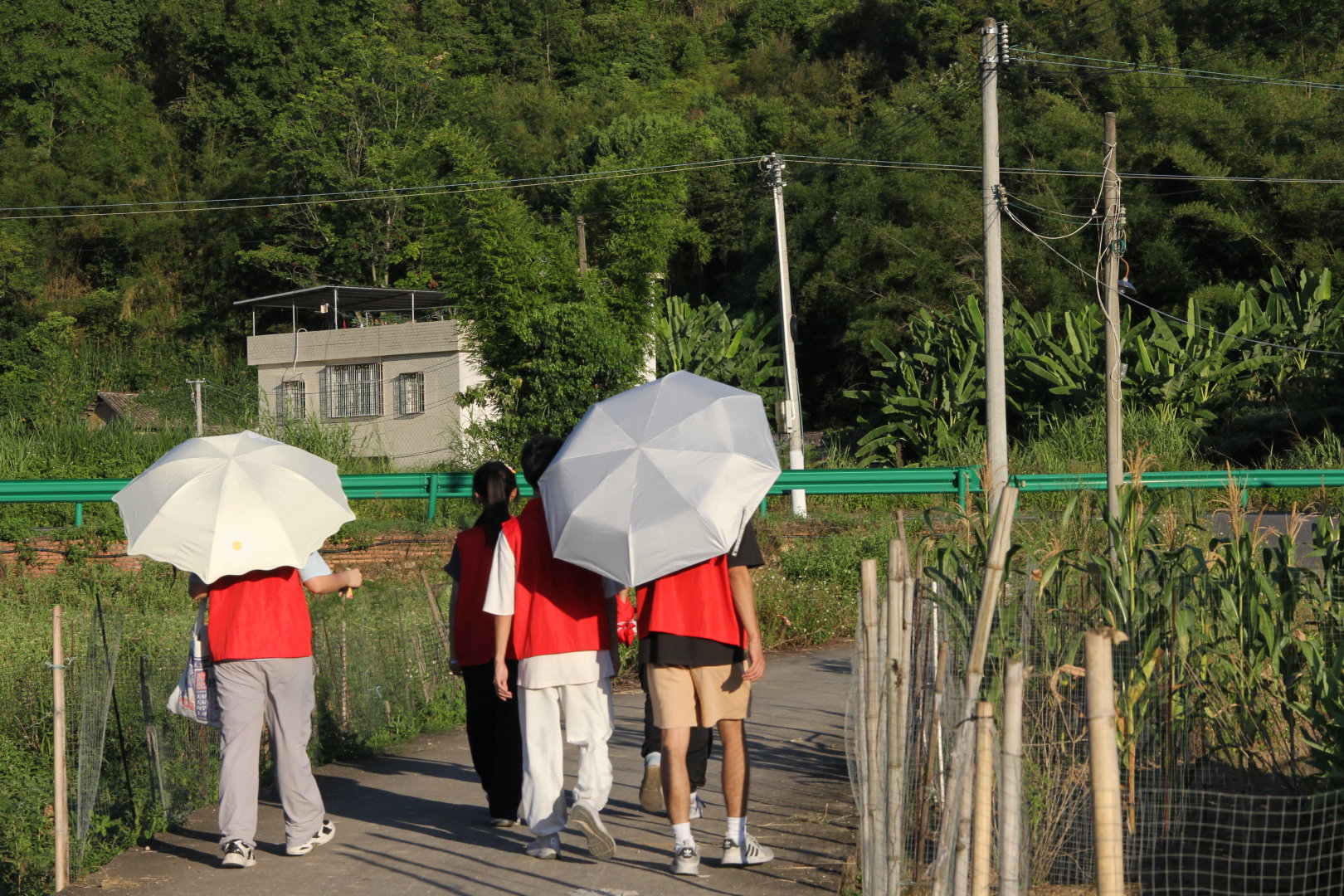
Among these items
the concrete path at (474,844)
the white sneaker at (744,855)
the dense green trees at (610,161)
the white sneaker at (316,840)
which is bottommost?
the concrete path at (474,844)

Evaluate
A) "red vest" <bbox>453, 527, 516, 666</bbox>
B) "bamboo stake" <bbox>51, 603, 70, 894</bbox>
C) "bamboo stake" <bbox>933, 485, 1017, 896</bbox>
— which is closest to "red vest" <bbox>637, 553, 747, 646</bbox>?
"red vest" <bbox>453, 527, 516, 666</bbox>

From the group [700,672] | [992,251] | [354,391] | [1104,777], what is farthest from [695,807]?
[354,391]

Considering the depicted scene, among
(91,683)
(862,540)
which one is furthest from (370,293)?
(91,683)

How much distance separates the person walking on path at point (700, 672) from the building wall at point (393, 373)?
27.2 meters

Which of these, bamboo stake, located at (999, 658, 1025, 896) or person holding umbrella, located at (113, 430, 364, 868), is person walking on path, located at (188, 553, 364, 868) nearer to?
person holding umbrella, located at (113, 430, 364, 868)

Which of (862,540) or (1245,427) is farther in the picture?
(1245,427)

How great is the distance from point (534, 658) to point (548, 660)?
62 millimetres

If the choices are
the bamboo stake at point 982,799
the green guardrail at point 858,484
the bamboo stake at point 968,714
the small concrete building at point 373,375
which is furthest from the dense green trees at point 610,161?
the bamboo stake at point 982,799

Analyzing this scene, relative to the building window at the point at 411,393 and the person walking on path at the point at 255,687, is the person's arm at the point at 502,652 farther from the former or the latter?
the building window at the point at 411,393

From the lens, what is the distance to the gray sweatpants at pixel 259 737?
566cm

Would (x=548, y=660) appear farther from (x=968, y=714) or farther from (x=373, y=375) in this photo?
(x=373, y=375)

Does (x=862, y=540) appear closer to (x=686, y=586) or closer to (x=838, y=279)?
(x=686, y=586)

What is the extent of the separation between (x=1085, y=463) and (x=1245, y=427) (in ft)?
13.6

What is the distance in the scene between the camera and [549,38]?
65125 mm
